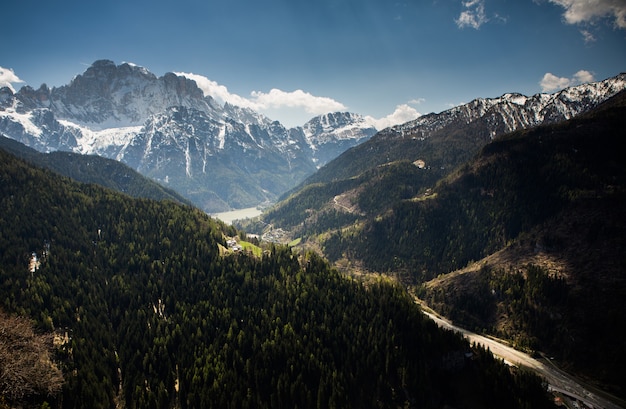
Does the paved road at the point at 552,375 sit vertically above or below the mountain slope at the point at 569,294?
below

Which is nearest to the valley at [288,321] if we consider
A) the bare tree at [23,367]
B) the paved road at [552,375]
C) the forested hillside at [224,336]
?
the forested hillside at [224,336]

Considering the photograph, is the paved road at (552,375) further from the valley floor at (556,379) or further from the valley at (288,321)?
the valley at (288,321)

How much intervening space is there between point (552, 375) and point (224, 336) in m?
127

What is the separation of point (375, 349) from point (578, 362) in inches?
3388

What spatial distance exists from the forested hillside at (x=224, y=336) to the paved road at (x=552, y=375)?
21204 millimetres

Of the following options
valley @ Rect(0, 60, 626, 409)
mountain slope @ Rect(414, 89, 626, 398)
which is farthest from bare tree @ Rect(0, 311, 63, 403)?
mountain slope @ Rect(414, 89, 626, 398)

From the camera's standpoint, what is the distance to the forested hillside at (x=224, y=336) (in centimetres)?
10706

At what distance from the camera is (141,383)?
107125 mm

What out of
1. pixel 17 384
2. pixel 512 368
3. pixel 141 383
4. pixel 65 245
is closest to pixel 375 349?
pixel 512 368

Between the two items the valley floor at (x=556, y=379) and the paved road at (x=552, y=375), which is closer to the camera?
the valley floor at (x=556, y=379)

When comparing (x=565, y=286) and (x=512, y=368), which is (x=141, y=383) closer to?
Result: (x=512, y=368)

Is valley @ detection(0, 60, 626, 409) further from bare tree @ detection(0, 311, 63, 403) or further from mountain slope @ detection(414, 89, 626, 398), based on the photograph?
bare tree @ detection(0, 311, 63, 403)

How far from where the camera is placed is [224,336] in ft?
420

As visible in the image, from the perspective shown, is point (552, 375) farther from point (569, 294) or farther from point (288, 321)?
point (288, 321)
